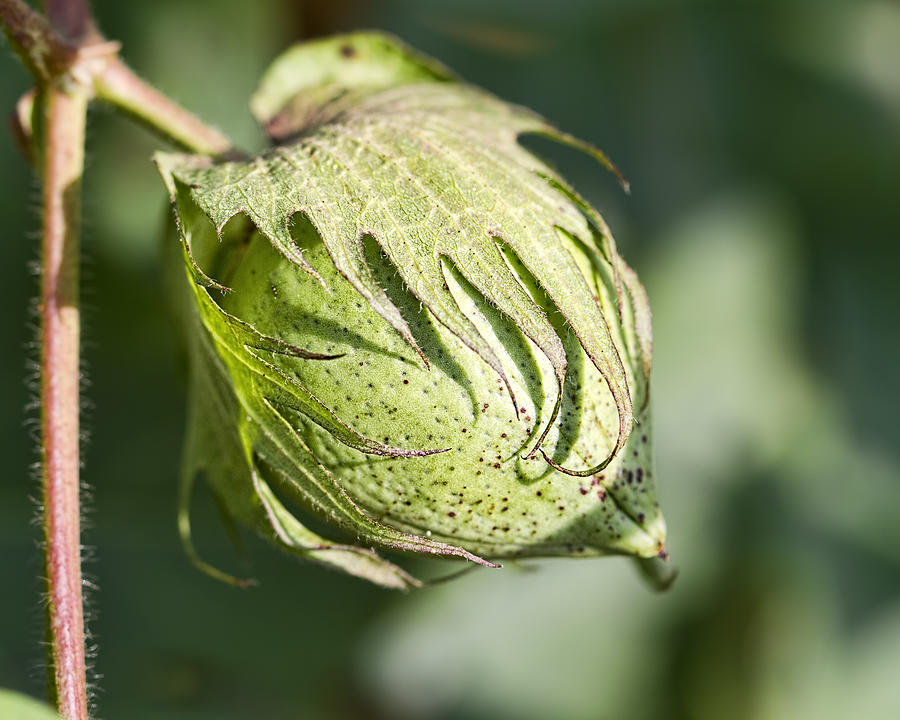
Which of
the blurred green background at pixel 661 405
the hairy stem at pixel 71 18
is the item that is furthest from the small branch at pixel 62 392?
the blurred green background at pixel 661 405

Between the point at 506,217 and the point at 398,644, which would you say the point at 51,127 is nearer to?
the point at 506,217

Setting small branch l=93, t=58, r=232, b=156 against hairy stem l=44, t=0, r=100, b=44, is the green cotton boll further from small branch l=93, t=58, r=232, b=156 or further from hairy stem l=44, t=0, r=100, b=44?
hairy stem l=44, t=0, r=100, b=44

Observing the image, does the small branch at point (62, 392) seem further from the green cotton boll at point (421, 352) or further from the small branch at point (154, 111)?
the green cotton boll at point (421, 352)

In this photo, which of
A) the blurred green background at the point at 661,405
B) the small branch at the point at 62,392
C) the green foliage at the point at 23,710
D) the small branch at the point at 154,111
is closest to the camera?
the green foliage at the point at 23,710

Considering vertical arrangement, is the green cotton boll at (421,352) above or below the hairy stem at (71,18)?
below

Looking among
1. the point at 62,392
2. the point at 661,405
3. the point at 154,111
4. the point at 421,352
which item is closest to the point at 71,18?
the point at 154,111

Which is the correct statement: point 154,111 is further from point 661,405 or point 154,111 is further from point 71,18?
point 661,405
